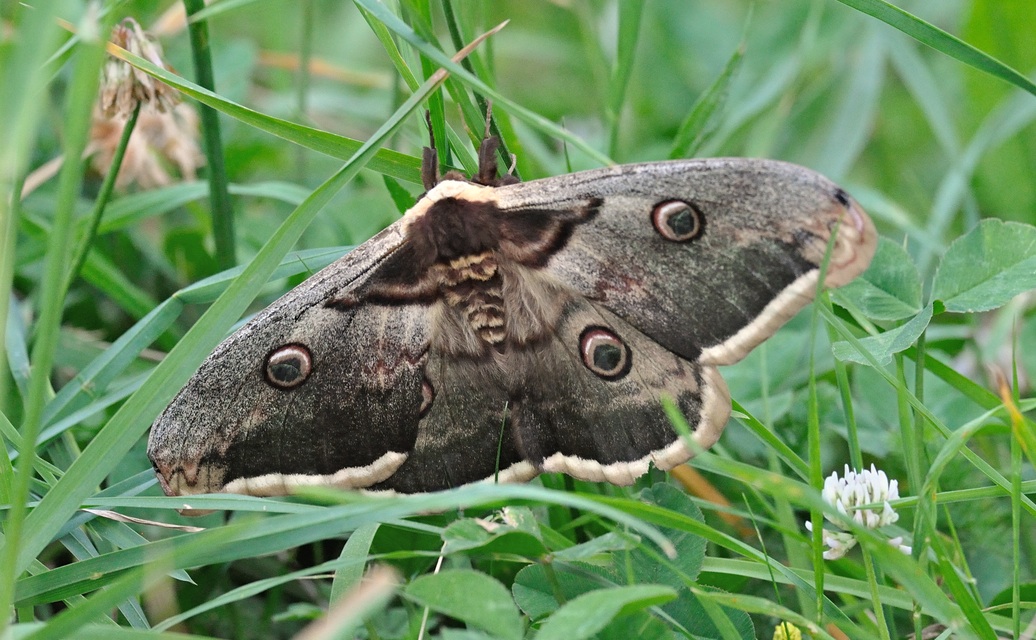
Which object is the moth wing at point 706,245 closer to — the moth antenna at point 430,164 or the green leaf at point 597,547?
the moth antenna at point 430,164

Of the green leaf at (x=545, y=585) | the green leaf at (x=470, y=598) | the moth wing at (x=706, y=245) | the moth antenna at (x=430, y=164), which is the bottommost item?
the green leaf at (x=470, y=598)

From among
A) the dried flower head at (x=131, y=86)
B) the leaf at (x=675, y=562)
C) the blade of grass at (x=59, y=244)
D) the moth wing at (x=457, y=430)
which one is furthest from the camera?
the dried flower head at (x=131, y=86)

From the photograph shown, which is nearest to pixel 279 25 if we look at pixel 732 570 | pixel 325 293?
pixel 325 293

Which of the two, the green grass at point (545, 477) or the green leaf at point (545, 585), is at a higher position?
the green grass at point (545, 477)

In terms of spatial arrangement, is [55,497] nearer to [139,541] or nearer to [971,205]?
[139,541]

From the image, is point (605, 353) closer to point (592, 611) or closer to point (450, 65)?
point (450, 65)

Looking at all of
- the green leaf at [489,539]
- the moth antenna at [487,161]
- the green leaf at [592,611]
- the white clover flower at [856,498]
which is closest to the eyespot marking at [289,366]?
the moth antenna at [487,161]

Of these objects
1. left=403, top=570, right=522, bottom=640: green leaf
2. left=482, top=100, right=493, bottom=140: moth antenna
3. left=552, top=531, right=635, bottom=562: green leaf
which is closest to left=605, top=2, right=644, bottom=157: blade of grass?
left=482, top=100, right=493, bottom=140: moth antenna

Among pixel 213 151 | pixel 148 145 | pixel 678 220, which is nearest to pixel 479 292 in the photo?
pixel 678 220
